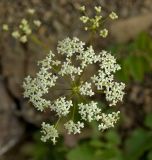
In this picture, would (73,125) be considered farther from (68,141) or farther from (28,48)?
(28,48)

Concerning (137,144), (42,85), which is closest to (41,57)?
(137,144)

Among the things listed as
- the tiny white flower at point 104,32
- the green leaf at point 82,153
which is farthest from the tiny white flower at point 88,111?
Answer: the green leaf at point 82,153

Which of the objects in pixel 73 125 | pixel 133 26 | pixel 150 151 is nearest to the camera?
pixel 73 125

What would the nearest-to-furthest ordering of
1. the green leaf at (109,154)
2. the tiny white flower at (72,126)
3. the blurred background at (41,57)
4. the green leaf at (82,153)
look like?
1. the tiny white flower at (72,126)
2. the green leaf at (109,154)
3. the green leaf at (82,153)
4. the blurred background at (41,57)

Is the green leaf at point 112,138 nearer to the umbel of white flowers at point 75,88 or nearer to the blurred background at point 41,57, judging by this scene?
the blurred background at point 41,57

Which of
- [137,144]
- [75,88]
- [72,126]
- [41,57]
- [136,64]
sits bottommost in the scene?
[72,126]

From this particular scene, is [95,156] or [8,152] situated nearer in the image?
[95,156]

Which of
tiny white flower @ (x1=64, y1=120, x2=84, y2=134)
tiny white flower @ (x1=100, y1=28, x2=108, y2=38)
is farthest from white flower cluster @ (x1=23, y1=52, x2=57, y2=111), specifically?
tiny white flower @ (x1=100, y1=28, x2=108, y2=38)

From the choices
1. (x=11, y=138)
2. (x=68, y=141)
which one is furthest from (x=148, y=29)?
(x=11, y=138)

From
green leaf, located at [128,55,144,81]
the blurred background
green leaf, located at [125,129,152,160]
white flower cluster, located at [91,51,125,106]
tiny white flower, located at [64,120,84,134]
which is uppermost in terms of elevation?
the blurred background

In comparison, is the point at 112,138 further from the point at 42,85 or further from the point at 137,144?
the point at 42,85

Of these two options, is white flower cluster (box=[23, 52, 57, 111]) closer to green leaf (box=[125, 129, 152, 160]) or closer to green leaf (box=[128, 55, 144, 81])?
green leaf (box=[128, 55, 144, 81])
